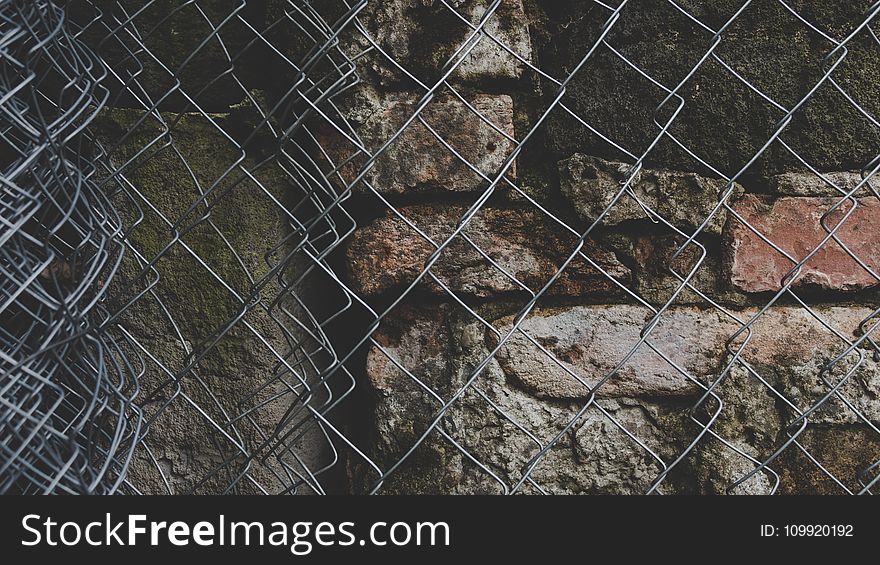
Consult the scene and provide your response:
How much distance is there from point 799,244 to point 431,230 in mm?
656

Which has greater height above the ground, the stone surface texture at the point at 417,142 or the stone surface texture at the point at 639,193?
the stone surface texture at the point at 639,193

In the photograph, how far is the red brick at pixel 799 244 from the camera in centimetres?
127

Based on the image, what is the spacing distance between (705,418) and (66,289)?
1.12m

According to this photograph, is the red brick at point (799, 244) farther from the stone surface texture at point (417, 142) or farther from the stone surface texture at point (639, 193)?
the stone surface texture at point (417, 142)

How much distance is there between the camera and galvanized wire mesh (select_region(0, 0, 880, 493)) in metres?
1.25

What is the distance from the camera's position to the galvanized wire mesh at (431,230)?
1.25 m

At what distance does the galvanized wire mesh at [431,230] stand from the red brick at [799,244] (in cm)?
1

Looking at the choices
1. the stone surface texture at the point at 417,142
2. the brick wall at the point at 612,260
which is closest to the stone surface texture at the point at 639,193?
the brick wall at the point at 612,260

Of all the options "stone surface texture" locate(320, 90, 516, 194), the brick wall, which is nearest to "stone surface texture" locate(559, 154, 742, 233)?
the brick wall

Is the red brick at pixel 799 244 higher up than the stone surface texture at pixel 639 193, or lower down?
higher up

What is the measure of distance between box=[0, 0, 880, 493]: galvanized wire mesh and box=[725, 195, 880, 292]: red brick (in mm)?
13

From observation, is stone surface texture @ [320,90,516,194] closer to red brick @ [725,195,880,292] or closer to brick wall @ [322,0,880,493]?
brick wall @ [322,0,880,493]

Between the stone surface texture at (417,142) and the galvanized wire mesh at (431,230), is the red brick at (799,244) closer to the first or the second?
the galvanized wire mesh at (431,230)

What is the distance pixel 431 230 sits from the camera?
1.26 meters
